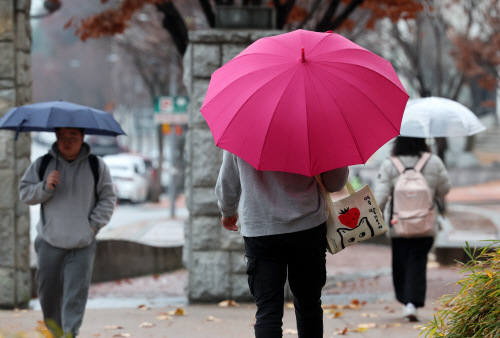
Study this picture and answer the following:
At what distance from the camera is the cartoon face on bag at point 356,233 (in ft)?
11.7

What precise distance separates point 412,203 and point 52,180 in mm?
3019

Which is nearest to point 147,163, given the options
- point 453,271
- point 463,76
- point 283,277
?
point 463,76

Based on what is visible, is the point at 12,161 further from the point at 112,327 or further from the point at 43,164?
the point at 112,327

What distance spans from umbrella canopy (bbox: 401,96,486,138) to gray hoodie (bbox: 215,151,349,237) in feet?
8.27

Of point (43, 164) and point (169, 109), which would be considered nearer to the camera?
point (43, 164)

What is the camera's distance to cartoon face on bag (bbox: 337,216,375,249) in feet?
11.7

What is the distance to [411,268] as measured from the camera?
5.69m

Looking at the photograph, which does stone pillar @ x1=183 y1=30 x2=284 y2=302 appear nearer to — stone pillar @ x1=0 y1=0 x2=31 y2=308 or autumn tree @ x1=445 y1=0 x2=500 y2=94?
stone pillar @ x1=0 y1=0 x2=31 y2=308

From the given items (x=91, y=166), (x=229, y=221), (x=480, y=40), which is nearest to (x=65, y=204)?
(x=91, y=166)

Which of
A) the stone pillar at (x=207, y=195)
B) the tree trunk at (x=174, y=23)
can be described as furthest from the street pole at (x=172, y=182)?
the stone pillar at (x=207, y=195)

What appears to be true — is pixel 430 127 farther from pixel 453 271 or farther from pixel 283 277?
pixel 453 271

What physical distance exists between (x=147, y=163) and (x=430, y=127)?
24.8m

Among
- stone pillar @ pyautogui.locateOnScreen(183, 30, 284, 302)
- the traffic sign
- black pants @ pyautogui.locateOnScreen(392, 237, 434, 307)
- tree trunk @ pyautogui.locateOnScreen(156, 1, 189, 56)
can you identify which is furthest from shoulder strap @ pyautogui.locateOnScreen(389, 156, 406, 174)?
the traffic sign

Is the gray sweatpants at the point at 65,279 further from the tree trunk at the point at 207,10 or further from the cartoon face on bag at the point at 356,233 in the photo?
the tree trunk at the point at 207,10
